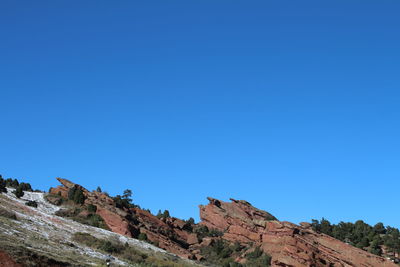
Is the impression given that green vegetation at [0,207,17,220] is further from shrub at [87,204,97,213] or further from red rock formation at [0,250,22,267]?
shrub at [87,204,97,213]

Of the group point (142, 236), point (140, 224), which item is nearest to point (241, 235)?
point (140, 224)

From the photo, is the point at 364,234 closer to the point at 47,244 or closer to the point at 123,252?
the point at 123,252

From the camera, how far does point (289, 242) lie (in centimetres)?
7038

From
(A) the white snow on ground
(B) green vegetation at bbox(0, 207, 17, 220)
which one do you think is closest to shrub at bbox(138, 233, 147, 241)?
(A) the white snow on ground

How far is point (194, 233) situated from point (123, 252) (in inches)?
1546

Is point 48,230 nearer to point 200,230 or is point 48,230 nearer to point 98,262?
point 98,262

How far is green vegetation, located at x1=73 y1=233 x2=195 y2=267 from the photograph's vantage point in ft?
146

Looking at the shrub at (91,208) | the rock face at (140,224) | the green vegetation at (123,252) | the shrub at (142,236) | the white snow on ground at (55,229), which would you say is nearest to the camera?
the white snow on ground at (55,229)

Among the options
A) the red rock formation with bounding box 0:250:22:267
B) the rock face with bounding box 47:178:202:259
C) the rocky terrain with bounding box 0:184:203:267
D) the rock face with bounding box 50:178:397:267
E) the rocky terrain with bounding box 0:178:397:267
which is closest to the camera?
the red rock formation with bounding box 0:250:22:267

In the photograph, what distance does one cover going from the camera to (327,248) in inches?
2891

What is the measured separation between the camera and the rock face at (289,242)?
67206mm

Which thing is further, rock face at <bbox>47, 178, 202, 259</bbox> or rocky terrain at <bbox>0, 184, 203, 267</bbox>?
rock face at <bbox>47, 178, 202, 259</bbox>

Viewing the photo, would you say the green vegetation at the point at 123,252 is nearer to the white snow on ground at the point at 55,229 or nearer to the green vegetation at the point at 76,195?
the white snow on ground at the point at 55,229

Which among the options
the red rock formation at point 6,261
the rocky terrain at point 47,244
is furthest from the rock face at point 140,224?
the red rock formation at point 6,261
